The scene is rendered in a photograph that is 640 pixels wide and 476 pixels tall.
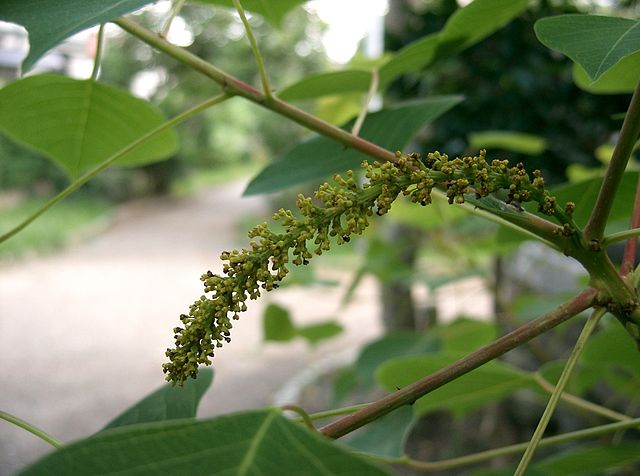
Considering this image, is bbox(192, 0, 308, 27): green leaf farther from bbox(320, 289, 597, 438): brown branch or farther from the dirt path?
the dirt path

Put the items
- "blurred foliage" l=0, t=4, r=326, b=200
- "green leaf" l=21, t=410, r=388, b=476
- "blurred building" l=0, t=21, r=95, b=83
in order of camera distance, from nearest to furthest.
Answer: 1. "green leaf" l=21, t=410, r=388, b=476
2. "blurred building" l=0, t=21, r=95, b=83
3. "blurred foliage" l=0, t=4, r=326, b=200

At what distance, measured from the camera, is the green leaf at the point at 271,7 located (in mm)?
815

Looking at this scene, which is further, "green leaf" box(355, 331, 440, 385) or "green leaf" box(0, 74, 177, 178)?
"green leaf" box(355, 331, 440, 385)

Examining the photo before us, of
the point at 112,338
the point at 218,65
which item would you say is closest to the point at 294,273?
the point at 112,338

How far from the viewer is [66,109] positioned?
76 cm

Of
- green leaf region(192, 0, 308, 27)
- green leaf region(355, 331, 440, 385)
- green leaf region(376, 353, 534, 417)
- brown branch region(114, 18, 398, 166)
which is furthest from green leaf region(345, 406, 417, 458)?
green leaf region(355, 331, 440, 385)

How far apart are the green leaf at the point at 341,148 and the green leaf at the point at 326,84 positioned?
0.06 meters

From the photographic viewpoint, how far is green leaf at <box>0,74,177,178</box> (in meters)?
0.71

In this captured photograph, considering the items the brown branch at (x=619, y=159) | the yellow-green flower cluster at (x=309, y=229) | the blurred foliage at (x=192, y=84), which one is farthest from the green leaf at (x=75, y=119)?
the blurred foliage at (x=192, y=84)

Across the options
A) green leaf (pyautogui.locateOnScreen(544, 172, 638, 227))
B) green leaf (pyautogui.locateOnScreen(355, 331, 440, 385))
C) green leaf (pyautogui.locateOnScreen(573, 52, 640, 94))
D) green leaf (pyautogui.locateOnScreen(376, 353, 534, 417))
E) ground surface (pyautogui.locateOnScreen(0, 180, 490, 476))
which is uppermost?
ground surface (pyautogui.locateOnScreen(0, 180, 490, 476))

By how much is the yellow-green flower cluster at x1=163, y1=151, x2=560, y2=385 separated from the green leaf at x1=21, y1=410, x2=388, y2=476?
3.1 inches

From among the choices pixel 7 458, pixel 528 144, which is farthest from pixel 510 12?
pixel 7 458

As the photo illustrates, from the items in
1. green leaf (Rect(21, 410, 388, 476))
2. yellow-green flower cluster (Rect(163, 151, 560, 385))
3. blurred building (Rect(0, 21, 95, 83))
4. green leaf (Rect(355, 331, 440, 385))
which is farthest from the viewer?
blurred building (Rect(0, 21, 95, 83))

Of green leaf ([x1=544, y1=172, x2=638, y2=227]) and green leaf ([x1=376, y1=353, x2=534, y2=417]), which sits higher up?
green leaf ([x1=544, y1=172, x2=638, y2=227])
